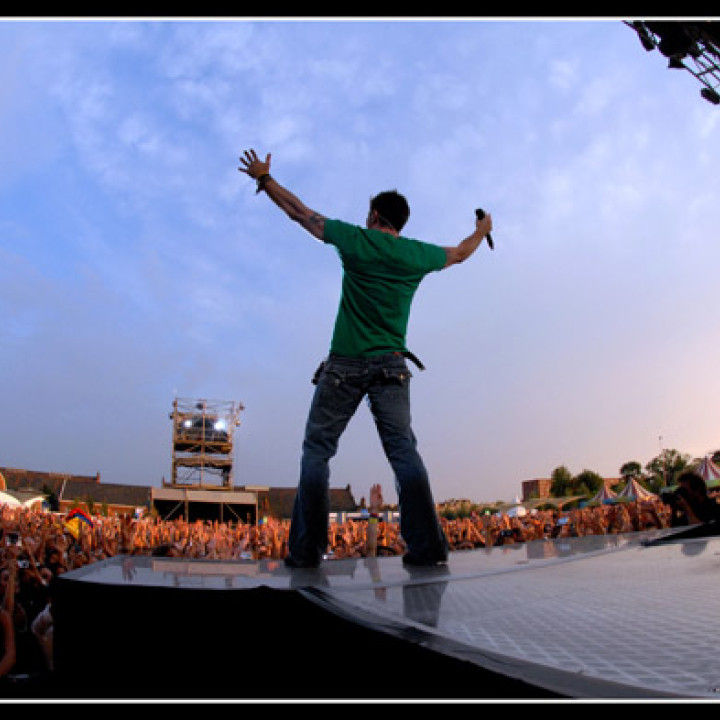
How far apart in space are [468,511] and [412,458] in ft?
104

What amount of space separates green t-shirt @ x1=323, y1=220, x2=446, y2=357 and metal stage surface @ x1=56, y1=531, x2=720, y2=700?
985mm

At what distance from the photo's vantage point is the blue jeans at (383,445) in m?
2.41

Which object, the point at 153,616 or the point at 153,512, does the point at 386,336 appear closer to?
the point at 153,616

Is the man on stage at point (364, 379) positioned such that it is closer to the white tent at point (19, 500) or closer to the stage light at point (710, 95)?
the stage light at point (710, 95)

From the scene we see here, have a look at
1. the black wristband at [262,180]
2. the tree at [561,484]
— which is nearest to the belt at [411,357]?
the black wristband at [262,180]

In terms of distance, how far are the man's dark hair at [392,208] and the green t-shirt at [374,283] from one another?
0.14 metres

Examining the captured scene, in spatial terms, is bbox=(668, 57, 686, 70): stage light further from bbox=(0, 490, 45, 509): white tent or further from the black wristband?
bbox=(0, 490, 45, 509): white tent

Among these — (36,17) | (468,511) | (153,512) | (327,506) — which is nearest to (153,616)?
(327,506)

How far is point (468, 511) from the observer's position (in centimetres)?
3256

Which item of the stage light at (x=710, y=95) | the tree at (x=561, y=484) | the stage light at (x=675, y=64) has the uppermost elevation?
the stage light at (x=675, y=64)

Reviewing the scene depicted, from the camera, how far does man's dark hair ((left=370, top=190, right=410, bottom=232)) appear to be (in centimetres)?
274

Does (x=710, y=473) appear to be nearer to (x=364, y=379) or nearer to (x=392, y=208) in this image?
(x=392, y=208)

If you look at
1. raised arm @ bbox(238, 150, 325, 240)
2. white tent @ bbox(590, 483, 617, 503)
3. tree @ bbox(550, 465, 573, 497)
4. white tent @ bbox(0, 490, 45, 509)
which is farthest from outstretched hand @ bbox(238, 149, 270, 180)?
tree @ bbox(550, 465, 573, 497)

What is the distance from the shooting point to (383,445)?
2.51m
